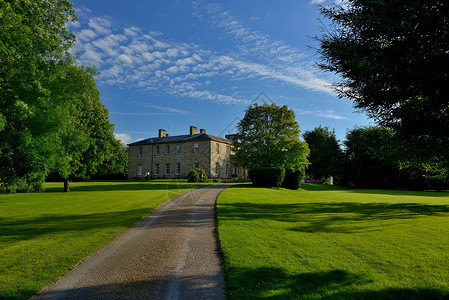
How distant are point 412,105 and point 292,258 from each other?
602cm

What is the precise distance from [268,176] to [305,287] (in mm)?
23644

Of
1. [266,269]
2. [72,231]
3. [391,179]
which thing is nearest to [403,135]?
[266,269]

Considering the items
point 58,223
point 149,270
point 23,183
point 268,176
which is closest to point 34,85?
point 23,183

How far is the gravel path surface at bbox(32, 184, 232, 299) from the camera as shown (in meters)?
4.16

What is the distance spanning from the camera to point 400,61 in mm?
6566

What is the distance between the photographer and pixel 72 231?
827cm

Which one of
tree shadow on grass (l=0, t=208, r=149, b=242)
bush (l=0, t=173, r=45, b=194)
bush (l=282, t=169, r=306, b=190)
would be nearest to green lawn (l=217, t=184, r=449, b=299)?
tree shadow on grass (l=0, t=208, r=149, b=242)

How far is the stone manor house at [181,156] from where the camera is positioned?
147 ft

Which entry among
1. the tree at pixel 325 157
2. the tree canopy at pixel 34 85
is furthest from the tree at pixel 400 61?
the tree at pixel 325 157

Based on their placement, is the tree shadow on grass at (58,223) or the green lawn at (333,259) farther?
the tree shadow on grass at (58,223)

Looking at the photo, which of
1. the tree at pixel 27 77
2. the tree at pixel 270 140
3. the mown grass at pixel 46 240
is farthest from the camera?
the tree at pixel 270 140

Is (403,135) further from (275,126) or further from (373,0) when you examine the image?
(275,126)

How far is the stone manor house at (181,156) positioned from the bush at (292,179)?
1573 centimetres

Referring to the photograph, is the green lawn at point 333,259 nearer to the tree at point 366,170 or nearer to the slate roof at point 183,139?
the tree at point 366,170
